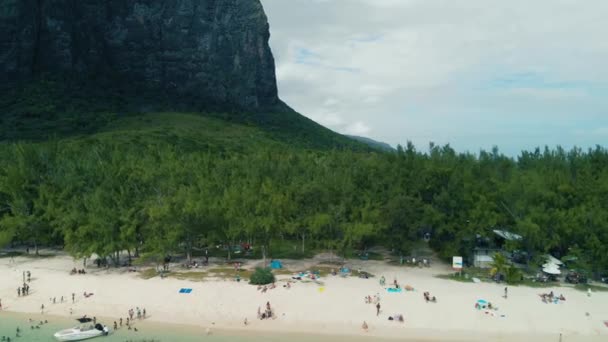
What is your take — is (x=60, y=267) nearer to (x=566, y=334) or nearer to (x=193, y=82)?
(x=566, y=334)

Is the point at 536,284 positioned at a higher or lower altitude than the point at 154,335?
higher

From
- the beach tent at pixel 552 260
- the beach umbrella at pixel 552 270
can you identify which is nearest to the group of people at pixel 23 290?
the beach umbrella at pixel 552 270

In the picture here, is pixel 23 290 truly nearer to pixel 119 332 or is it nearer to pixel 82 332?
pixel 82 332

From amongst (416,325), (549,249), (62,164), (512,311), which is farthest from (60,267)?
(549,249)

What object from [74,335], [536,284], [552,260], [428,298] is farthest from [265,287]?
[552,260]

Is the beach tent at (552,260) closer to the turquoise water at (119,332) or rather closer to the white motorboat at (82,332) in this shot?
the turquoise water at (119,332)

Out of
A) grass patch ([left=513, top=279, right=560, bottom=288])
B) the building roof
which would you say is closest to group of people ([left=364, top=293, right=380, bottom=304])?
grass patch ([left=513, top=279, right=560, bottom=288])
